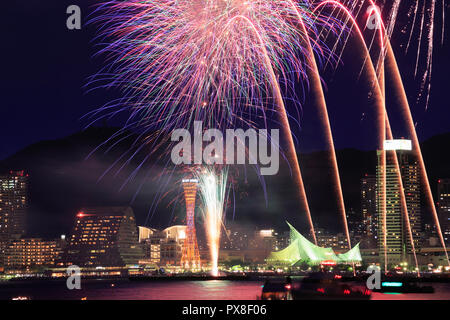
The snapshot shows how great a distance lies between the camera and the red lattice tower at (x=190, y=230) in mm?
148875

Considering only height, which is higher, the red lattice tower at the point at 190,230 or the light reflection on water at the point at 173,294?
the red lattice tower at the point at 190,230

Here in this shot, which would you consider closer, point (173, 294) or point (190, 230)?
point (173, 294)

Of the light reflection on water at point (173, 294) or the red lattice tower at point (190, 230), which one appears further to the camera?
the red lattice tower at point (190, 230)

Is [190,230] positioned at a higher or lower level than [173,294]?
higher

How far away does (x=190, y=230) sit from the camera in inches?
6545

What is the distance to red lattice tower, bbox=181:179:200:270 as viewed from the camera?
149 meters

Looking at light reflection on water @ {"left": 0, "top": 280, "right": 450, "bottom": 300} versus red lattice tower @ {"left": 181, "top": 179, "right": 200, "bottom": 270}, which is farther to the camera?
red lattice tower @ {"left": 181, "top": 179, "right": 200, "bottom": 270}

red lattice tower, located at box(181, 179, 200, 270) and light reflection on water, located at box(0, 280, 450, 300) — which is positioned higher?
red lattice tower, located at box(181, 179, 200, 270)
